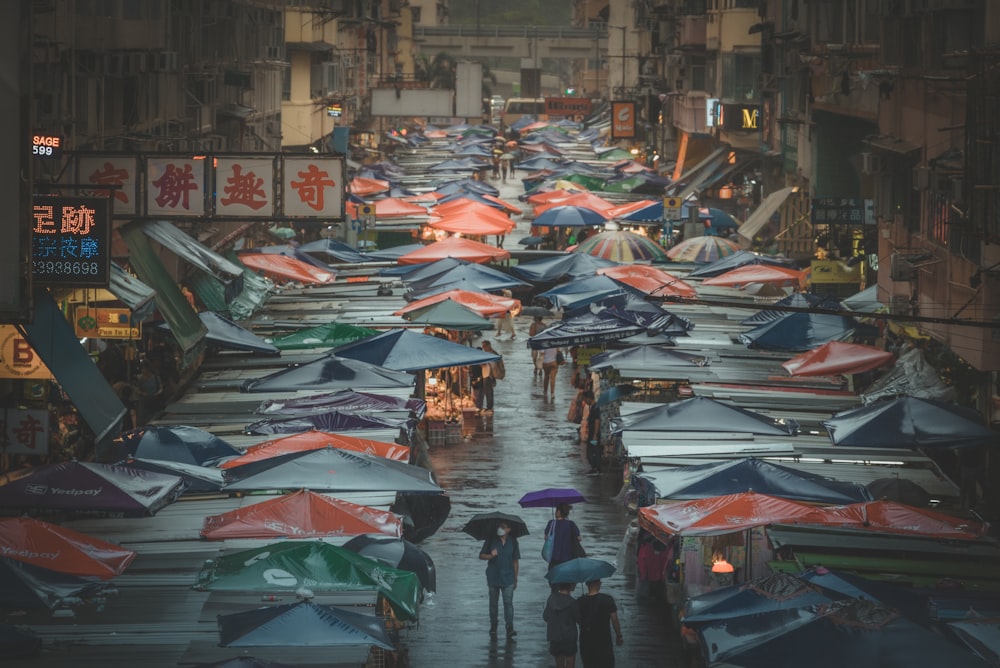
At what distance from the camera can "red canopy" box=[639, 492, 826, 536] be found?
1517cm

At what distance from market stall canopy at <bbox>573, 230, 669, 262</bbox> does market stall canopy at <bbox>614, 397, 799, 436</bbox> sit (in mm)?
17020

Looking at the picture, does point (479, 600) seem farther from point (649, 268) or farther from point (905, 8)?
point (649, 268)

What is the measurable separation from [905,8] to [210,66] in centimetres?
1710

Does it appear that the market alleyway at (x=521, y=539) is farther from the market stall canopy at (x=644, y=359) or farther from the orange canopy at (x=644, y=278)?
the orange canopy at (x=644, y=278)

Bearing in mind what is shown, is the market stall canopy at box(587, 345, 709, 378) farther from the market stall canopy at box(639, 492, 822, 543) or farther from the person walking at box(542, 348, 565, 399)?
the market stall canopy at box(639, 492, 822, 543)

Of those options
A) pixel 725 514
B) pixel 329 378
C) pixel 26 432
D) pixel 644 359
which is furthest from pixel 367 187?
pixel 725 514

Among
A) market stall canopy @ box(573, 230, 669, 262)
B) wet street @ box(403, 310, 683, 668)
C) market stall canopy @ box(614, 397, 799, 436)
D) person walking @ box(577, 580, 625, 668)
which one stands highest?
market stall canopy @ box(573, 230, 669, 262)

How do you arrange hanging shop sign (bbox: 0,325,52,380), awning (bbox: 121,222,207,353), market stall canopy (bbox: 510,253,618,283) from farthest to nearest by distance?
market stall canopy (bbox: 510,253,618,283) < awning (bbox: 121,222,207,353) < hanging shop sign (bbox: 0,325,52,380)

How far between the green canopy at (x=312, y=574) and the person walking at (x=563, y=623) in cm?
155

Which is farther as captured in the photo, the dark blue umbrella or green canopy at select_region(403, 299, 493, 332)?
green canopy at select_region(403, 299, 493, 332)

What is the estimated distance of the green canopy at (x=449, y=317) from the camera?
93.0 ft

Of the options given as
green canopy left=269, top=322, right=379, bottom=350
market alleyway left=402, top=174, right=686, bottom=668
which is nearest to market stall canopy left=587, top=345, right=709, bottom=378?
market alleyway left=402, top=174, right=686, bottom=668

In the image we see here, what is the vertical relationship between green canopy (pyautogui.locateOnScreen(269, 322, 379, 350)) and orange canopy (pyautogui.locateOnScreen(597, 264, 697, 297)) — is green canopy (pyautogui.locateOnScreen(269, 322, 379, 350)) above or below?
below

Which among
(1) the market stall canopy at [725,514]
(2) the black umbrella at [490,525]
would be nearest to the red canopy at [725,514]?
(1) the market stall canopy at [725,514]
